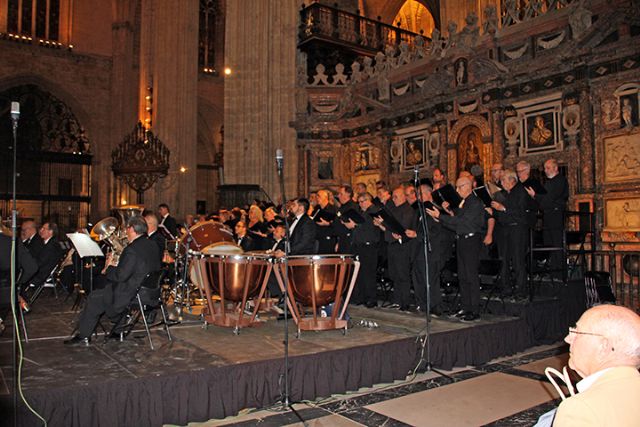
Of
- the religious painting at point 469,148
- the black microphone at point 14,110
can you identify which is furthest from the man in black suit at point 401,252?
the religious painting at point 469,148

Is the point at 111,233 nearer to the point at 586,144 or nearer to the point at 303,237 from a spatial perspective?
the point at 303,237

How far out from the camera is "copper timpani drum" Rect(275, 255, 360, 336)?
6148 millimetres

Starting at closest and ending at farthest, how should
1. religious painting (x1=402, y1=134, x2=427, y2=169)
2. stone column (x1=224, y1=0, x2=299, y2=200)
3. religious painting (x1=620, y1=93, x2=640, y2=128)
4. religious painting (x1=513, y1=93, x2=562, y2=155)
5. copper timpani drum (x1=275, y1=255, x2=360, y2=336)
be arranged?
copper timpani drum (x1=275, y1=255, x2=360, y2=336) → religious painting (x1=620, y1=93, x2=640, y2=128) → religious painting (x1=513, y1=93, x2=562, y2=155) → religious painting (x1=402, y1=134, x2=427, y2=169) → stone column (x1=224, y1=0, x2=299, y2=200)

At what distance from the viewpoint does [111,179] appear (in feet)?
92.0

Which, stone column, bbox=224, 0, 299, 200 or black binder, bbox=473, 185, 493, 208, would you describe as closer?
black binder, bbox=473, 185, 493, 208

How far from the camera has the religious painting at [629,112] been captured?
10070 mm

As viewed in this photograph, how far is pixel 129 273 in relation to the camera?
5.58 metres

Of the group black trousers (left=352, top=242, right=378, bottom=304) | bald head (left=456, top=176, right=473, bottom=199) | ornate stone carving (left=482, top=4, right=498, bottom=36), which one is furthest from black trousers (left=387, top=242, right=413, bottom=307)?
ornate stone carving (left=482, top=4, right=498, bottom=36)

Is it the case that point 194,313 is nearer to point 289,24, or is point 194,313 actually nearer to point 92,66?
point 289,24

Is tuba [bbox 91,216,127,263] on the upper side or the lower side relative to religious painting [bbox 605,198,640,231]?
lower

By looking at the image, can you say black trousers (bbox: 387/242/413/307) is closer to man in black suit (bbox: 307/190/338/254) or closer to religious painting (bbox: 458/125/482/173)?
man in black suit (bbox: 307/190/338/254)

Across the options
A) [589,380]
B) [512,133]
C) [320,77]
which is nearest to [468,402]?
[589,380]

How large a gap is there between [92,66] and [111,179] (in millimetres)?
6912

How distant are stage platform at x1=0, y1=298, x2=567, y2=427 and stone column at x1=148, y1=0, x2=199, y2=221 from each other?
1153 cm
